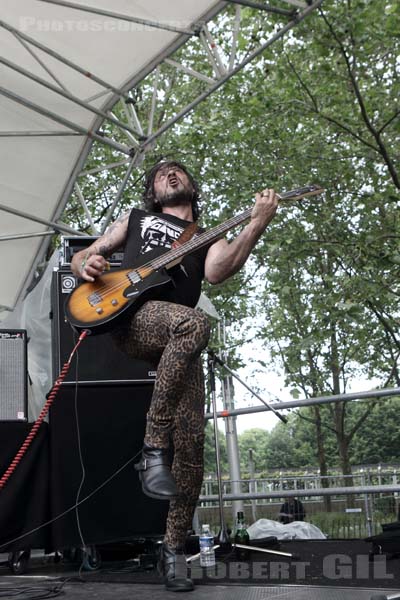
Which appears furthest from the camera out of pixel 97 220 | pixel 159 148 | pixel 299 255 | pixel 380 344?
pixel 380 344

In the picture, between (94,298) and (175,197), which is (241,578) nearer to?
(94,298)

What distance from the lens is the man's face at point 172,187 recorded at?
288cm

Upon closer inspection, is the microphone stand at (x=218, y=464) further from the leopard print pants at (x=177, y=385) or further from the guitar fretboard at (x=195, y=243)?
the guitar fretboard at (x=195, y=243)

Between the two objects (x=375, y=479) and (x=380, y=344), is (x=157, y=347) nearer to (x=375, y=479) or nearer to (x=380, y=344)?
(x=375, y=479)

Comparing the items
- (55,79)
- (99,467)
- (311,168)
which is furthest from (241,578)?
(311,168)

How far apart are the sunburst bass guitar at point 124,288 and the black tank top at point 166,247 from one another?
0.17 feet

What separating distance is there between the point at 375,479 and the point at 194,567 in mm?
2543

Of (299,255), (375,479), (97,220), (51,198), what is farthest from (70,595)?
(97,220)

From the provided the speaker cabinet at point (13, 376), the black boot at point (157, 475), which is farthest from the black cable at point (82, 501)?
the black boot at point (157, 475)

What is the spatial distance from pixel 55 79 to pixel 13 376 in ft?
8.65

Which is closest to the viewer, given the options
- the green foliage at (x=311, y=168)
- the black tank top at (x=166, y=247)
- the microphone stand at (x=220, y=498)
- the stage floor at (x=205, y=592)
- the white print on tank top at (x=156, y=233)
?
the stage floor at (x=205, y=592)

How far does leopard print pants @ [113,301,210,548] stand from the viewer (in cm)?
234

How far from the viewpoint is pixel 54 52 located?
4.99 m

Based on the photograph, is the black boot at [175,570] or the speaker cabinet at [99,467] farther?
the speaker cabinet at [99,467]
